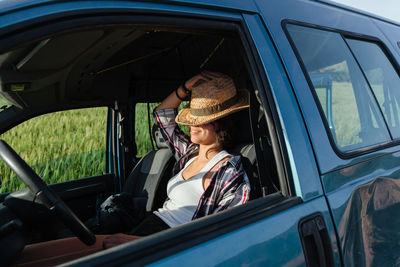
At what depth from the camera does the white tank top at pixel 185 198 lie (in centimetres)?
212

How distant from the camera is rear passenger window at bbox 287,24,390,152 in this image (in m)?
1.50

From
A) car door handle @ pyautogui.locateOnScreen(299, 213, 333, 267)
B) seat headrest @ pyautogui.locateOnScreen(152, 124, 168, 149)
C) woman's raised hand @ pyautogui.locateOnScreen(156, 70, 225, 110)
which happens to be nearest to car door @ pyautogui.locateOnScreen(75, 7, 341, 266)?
car door handle @ pyautogui.locateOnScreen(299, 213, 333, 267)

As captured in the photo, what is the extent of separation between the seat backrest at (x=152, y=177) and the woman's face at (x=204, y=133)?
2.28ft

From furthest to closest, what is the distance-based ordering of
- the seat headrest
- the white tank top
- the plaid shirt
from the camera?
the seat headrest, the white tank top, the plaid shirt

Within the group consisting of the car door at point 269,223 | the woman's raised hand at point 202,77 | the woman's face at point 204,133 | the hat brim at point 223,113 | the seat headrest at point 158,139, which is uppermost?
the woman's raised hand at point 202,77

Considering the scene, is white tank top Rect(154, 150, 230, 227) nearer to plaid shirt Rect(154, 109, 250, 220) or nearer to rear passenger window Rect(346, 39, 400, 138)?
plaid shirt Rect(154, 109, 250, 220)

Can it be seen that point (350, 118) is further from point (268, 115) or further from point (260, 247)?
point (260, 247)

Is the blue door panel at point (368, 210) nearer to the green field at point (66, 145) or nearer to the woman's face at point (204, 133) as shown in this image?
the woman's face at point (204, 133)

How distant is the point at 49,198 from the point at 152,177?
1588mm

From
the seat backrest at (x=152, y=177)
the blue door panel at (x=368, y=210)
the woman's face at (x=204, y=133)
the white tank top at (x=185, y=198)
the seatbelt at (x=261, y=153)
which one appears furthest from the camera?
the seat backrest at (x=152, y=177)

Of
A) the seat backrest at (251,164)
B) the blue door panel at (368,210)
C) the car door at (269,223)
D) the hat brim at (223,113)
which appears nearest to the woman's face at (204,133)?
the hat brim at (223,113)

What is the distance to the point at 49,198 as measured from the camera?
1312mm

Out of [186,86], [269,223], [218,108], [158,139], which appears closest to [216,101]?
[218,108]

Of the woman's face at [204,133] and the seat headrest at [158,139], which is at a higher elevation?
the seat headrest at [158,139]
